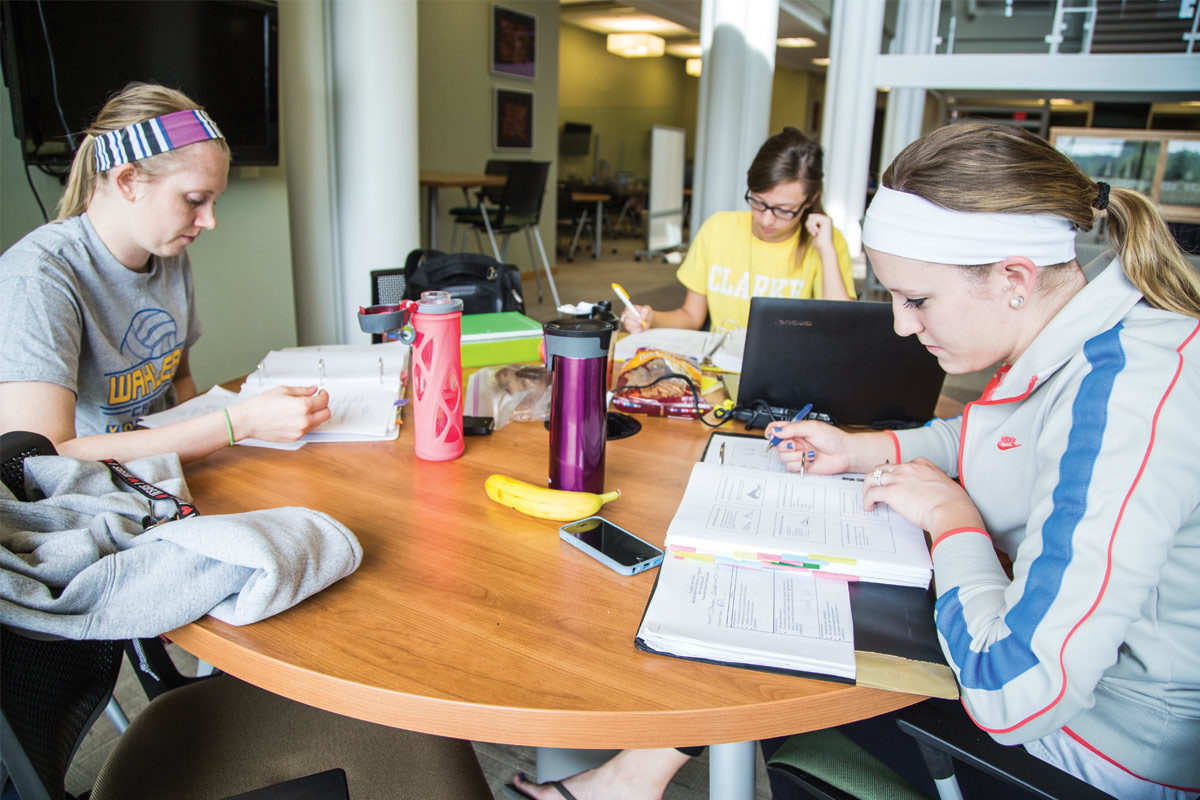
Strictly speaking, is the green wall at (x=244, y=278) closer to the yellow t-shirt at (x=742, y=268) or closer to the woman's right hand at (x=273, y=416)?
the yellow t-shirt at (x=742, y=268)

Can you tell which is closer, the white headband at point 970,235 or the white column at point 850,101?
the white headband at point 970,235

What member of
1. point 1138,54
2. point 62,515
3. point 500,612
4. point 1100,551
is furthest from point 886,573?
point 1138,54

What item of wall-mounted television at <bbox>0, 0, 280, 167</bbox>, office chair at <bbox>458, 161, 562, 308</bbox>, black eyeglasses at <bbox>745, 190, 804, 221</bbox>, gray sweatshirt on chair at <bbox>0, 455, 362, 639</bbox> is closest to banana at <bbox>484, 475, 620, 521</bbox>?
gray sweatshirt on chair at <bbox>0, 455, 362, 639</bbox>

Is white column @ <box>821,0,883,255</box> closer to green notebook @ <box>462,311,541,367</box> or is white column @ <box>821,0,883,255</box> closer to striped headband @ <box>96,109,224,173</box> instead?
green notebook @ <box>462,311,541,367</box>

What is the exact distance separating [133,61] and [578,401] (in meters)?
2.41

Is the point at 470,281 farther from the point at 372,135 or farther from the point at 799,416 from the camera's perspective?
the point at 799,416

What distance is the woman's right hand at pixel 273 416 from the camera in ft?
4.09

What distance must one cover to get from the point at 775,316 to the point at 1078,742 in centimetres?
78

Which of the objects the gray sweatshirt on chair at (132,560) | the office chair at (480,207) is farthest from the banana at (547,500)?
the office chair at (480,207)

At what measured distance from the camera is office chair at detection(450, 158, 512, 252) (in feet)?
20.6

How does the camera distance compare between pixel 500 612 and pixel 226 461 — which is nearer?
pixel 500 612

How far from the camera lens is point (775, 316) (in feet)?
4.60

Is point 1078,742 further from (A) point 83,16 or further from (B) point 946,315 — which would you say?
(A) point 83,16

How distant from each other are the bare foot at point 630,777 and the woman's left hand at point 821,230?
1546 millimetres
